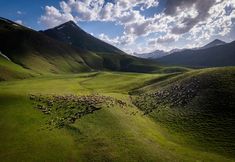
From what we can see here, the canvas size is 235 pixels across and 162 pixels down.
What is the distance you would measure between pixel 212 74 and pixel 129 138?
41.9 m

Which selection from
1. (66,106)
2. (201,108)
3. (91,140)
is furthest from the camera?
(66,106)

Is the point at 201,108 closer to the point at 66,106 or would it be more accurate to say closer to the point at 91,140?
the point at 91,140

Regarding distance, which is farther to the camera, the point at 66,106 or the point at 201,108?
the point at 66,106

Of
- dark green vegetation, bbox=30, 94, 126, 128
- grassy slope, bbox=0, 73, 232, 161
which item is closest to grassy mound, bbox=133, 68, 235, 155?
grassy slope, bbox=0, 73, 232, 161

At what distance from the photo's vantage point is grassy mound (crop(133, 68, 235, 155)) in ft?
143

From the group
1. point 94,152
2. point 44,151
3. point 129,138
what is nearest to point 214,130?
point 129,138

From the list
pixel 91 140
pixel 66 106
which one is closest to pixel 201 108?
pixel 91 140

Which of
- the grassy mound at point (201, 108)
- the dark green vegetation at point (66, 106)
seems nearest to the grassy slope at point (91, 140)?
the dark green vegetation at point (66, 106)

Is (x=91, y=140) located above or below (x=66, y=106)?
below

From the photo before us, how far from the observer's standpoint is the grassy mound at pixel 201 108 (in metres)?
43.7

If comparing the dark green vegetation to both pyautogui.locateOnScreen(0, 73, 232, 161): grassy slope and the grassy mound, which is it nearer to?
pyautogui.locateOnScreen(0, 73, 232, 161): grassy slope

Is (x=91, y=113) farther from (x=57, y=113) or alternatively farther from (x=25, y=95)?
(x=25, y=95)

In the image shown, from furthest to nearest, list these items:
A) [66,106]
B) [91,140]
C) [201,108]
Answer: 1. [66,106]
2. [201,108]
3. [91,140]

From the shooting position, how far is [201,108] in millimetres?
55438
